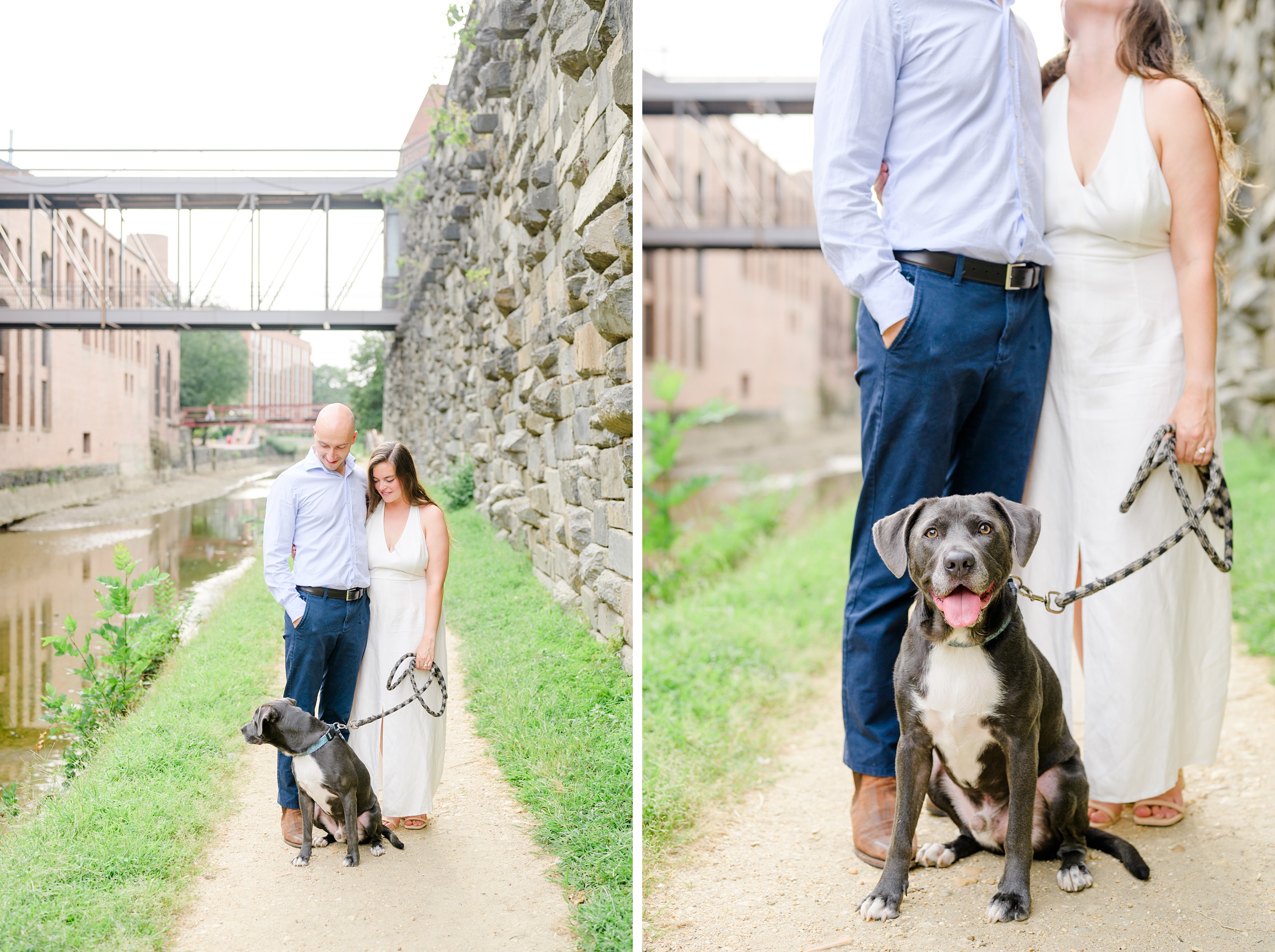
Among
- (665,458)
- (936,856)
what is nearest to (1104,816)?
(936,856)

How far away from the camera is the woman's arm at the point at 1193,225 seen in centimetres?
246

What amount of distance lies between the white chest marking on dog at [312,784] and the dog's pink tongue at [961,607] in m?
1.41

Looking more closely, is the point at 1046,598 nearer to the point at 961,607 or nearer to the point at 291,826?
A: the point at 961,607

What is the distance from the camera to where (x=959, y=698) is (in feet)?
7.23

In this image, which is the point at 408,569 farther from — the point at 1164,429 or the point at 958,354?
the point at 1164,429

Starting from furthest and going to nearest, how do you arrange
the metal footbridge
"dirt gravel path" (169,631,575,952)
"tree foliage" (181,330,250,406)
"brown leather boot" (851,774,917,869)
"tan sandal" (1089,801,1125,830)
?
"tan sandal" (1089,801,1125,830)
"brown leather boot" (851,774,917,869)
"tree foliage" (181,330,250,406)
the metal footbridge
"dirt gravel path" (169,631,575,952)

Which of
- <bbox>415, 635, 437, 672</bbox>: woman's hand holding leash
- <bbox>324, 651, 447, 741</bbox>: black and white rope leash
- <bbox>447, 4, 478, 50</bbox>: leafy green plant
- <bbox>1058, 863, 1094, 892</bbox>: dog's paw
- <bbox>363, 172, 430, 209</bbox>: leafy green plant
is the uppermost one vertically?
<bbox>447, 4, 478, 50</bbox>: leafy green plant

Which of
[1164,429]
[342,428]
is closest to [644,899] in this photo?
[342,428]

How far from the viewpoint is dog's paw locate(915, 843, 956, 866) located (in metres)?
2.47

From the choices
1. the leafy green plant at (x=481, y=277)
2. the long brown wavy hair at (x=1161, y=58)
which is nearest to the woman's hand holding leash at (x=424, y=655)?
the leafy green plant at (x=481, y=277)

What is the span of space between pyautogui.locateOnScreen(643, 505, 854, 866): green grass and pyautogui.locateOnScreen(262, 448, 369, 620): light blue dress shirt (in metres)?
1.19

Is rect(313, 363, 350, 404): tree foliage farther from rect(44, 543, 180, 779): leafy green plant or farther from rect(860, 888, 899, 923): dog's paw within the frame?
rect(860, 888, 899, 923): dog's paw

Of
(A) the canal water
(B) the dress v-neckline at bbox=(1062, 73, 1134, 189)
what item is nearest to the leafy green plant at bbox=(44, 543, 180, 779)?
(A) the canal water

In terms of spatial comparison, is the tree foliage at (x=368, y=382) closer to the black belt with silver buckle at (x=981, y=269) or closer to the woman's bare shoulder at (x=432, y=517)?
the woman's bare shoulder at (x=432, y=517)
